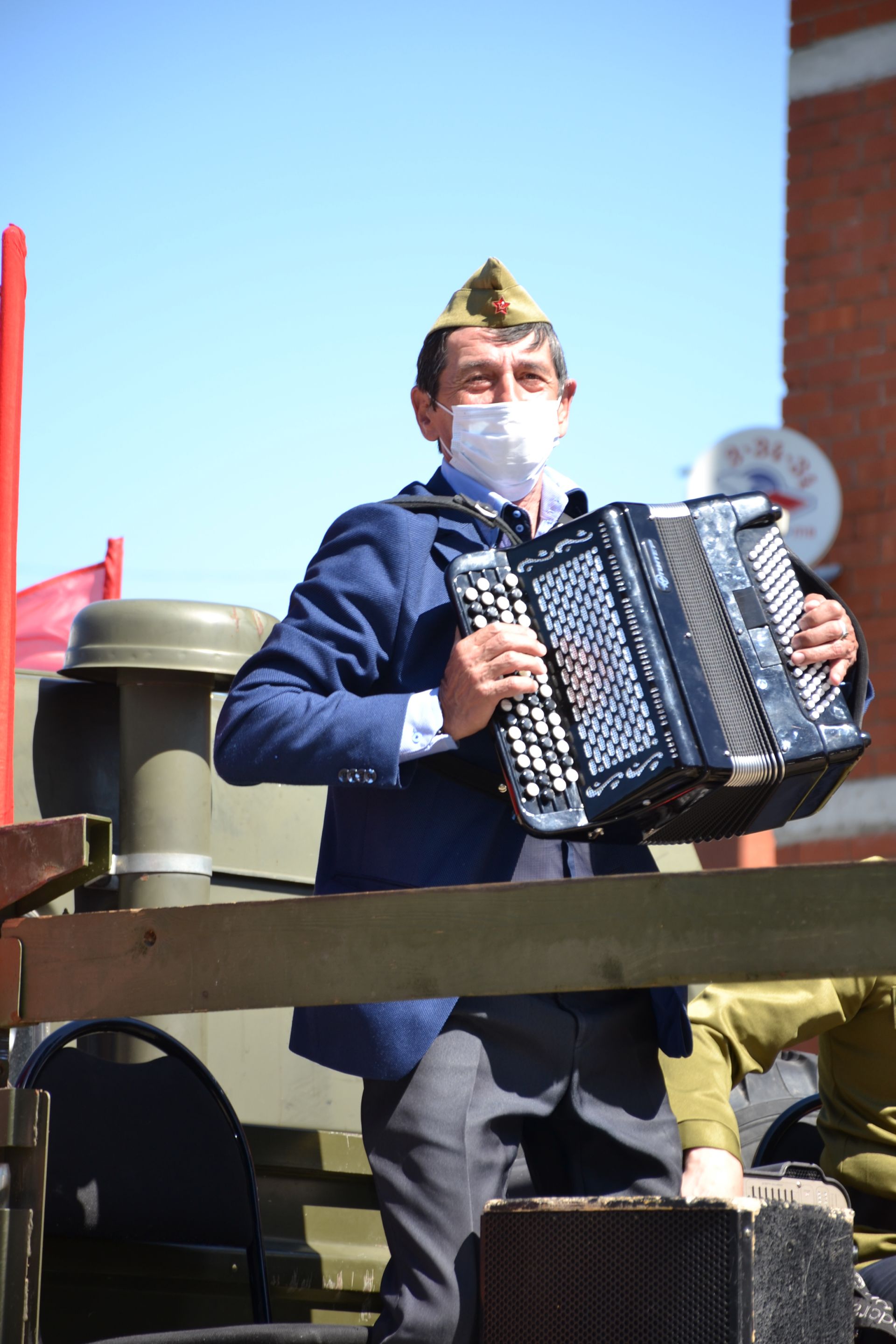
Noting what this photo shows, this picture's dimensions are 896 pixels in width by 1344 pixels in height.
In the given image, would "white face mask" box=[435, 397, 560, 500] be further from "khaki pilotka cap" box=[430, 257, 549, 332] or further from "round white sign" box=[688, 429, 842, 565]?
"round white sign" box=[688, 429, 842, 565]

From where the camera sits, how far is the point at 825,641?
2.54m

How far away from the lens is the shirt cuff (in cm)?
229

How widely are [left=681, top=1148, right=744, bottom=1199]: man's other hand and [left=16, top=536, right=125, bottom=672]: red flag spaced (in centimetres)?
370

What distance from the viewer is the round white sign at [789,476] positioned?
8.34 metres

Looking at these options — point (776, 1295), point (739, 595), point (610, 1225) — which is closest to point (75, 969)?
point (610, 1225)

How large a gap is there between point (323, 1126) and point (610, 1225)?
1.58 m

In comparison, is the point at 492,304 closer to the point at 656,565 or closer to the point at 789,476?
the point at 656,565

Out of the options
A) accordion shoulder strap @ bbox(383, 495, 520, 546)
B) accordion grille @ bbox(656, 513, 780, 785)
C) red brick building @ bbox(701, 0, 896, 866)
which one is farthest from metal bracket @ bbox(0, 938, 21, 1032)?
red brick building @ bbox(701, 0, 896, 866)

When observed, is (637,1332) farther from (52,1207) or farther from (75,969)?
(52,1207)

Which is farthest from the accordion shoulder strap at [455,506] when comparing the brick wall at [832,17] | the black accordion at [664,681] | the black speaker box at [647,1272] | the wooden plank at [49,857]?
the brick wall at [832,17]

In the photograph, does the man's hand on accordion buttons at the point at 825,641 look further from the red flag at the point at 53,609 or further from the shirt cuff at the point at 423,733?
the red flag at the point at 53,609

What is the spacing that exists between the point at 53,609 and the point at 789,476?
4.16 metres

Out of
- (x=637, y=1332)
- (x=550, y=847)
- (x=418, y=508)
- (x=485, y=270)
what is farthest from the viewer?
(x=485, y=270)

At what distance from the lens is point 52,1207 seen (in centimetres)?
279
